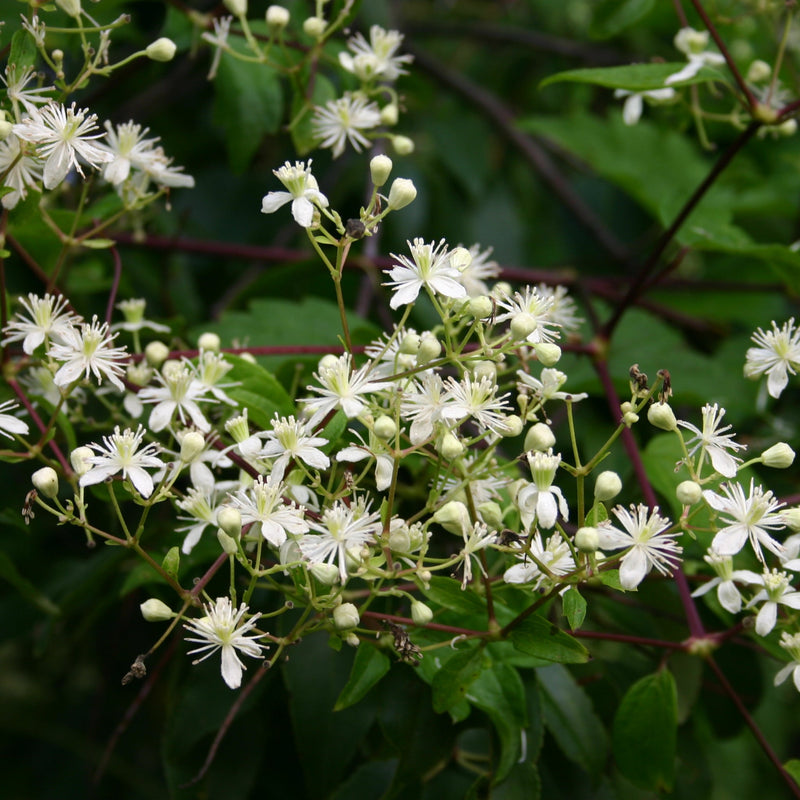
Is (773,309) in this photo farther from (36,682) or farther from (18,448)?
(36,682)

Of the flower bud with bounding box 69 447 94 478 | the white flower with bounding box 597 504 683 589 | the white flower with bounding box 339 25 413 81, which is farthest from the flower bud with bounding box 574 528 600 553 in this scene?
the white flower with bounding box 339 25 413 81

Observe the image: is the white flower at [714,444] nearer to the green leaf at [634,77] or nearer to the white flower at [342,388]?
the white flower at [342,388]

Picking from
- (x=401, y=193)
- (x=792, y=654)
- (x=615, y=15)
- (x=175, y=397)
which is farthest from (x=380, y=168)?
(x=615, y=15)

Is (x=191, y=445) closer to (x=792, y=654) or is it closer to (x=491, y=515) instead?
(x=491, y=515)

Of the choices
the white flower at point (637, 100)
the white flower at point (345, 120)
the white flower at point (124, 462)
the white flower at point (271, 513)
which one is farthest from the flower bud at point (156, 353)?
the white flower at point (637, 100)

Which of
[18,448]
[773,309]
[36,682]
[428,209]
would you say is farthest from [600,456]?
[36,682]
